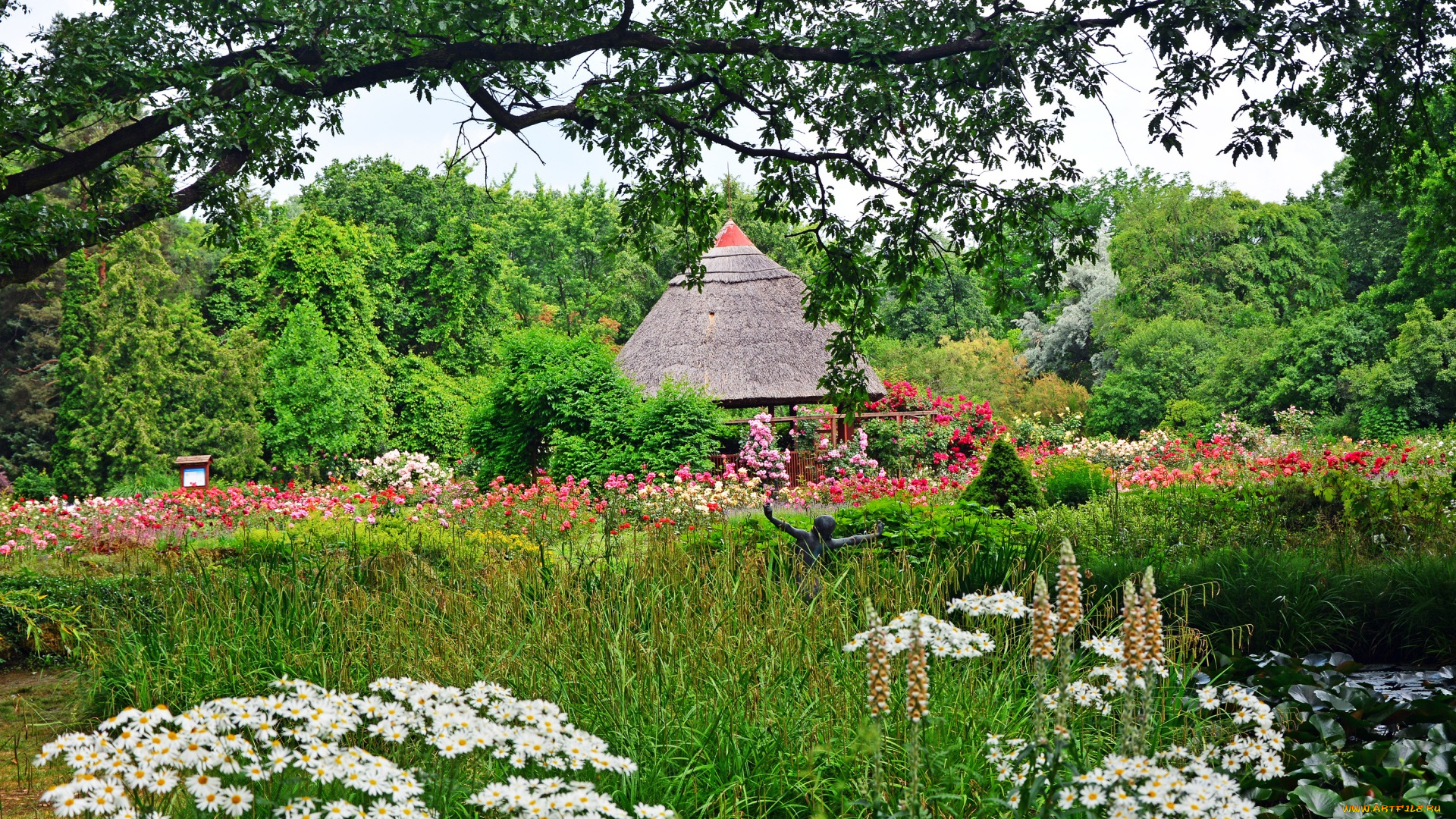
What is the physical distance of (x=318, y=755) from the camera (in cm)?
233

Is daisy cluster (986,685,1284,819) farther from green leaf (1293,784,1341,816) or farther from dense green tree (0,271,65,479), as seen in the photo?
dense green tree (0,271,65,479)

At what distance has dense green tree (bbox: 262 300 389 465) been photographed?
2305 centimetres

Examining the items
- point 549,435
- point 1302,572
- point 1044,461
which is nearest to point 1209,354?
point 1044,461

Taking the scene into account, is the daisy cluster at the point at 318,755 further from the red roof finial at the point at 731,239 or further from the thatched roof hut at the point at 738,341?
the red roof finial at the point at 731,239

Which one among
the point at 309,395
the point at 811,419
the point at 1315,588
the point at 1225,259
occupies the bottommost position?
the point at 1315,588

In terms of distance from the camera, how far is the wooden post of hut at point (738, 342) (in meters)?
16.8

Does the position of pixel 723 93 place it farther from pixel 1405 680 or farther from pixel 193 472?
pixel 193 472

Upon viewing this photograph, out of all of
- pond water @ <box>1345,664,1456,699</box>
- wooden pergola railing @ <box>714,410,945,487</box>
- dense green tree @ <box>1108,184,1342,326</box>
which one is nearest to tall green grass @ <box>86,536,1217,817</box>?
pond water @ <box>1345,664,1456,699</box>

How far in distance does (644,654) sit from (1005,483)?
737cm

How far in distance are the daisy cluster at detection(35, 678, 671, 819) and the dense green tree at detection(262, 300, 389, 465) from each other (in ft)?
71.3

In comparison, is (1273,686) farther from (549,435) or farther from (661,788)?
(549,435)

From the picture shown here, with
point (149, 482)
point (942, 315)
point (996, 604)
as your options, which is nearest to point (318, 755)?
point (996, 604)

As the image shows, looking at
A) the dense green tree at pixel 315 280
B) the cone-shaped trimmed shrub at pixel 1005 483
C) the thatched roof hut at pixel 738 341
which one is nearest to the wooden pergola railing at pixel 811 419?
the thatched roof hut at pixel 738 341

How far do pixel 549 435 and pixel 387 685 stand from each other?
11.9 m
